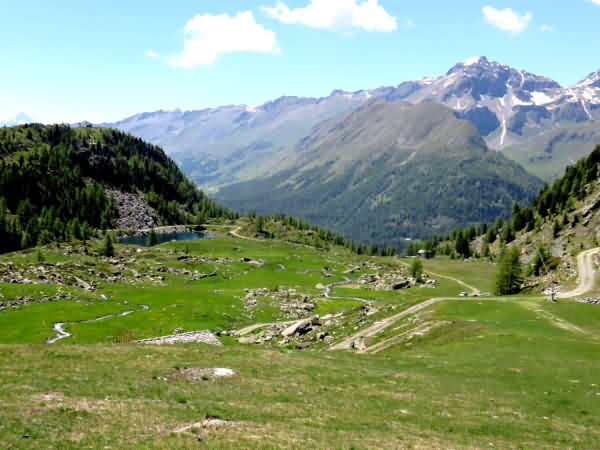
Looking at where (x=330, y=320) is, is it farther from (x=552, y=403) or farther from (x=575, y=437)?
(x=575, y=437)

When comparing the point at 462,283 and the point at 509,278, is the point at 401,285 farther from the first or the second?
the point at 509,278

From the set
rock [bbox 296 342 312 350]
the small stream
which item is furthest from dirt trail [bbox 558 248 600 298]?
the small stream

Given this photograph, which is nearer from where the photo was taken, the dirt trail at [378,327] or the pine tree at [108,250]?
the dirt trail at [378,327]

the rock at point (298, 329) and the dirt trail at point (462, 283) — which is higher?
the rock at point (298, 329)

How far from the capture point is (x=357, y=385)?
38.8 meters

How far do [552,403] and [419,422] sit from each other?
44.8ft

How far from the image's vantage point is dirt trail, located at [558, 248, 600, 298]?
88.9 m

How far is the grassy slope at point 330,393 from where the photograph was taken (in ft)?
79.5

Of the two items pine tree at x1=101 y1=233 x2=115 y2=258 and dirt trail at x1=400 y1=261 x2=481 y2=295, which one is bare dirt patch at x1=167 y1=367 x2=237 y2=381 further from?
pine tree at x1=101 y1=233 x2=115 y2=258

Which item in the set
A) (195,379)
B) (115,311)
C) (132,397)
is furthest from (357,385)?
(115,311)

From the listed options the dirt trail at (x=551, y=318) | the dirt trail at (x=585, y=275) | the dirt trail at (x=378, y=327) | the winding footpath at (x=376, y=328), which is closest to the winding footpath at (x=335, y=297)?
the dirt trail at (x=378, y=327)

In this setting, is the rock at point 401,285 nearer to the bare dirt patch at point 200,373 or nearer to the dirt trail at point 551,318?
the dirt trail at point 551,318

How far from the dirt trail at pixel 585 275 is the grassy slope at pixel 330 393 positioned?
1147 inches

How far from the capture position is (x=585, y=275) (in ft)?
334
